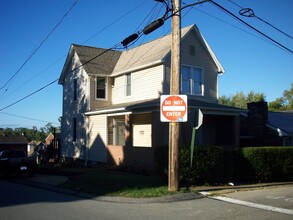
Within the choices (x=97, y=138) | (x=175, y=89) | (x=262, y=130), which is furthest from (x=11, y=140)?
(x=175, y=89)

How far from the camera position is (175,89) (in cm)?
1235

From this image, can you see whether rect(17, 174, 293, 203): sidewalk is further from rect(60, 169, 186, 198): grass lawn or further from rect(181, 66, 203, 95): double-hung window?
rect(181, 66, 203, 95): double-hung window

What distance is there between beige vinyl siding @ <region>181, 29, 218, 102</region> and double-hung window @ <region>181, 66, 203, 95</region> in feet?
0.97

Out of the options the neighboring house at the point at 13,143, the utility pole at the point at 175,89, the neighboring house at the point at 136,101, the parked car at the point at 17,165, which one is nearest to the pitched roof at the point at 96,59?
the neighboring house at the point at 136,101

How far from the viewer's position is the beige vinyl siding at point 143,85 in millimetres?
21370

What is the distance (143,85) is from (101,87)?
4.48 m

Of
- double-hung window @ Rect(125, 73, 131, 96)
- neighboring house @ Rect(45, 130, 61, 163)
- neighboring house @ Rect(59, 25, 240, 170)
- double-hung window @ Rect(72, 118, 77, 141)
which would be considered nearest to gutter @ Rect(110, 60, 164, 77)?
neighboring house @ Rect(59, 25, 240, 170)

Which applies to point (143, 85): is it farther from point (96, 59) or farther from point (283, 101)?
point (283, 101)

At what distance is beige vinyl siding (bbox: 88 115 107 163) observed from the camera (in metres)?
23.6

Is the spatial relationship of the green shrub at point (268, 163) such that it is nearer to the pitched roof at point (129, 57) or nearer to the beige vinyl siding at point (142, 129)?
the pitched roof at point (129, 57)

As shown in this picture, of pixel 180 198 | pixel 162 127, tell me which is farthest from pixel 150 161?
pixel 180 198

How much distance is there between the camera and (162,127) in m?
18.6

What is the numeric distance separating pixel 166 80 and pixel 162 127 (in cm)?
384

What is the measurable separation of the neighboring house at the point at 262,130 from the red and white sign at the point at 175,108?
12.9 m
